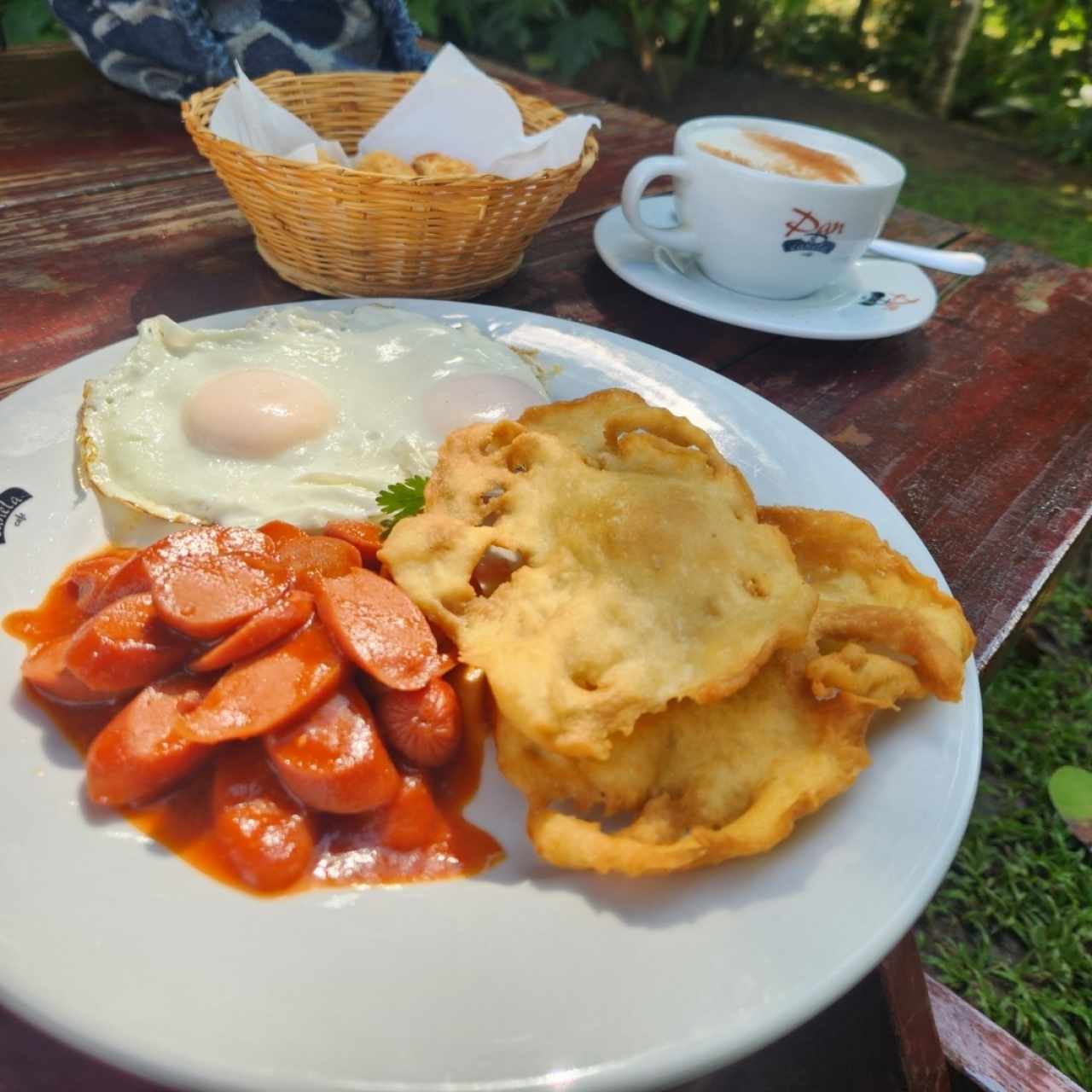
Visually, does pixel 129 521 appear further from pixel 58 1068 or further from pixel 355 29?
pixel 355 29

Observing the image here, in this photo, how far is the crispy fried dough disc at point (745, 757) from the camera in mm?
1278

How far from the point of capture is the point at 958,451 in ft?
7.74

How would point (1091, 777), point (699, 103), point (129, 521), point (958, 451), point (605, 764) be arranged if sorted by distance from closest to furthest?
point (605, 764) < point (129, 521) < point (958, 451) < point (1091, 777) < point (699, 103)

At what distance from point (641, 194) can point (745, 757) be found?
1974 millimetres

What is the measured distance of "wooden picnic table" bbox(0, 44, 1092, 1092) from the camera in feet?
5.50

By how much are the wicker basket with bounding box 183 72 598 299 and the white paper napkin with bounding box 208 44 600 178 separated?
0.15 metres

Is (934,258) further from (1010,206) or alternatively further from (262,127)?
(1010,206)

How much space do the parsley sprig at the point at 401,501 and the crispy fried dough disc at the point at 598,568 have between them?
0.37 feet

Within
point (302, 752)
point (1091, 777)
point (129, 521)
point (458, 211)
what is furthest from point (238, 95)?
point (1091, 777)

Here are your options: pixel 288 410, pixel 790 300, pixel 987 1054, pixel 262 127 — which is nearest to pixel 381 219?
pixel 288 410

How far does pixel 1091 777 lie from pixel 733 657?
2222 mm

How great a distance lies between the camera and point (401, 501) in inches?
74.0

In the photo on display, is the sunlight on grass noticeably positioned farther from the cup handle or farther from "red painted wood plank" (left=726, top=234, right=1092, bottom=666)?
the cup handle

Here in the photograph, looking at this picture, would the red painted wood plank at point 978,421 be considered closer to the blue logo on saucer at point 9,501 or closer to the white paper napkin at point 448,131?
the white paper napkin at point 448,131
